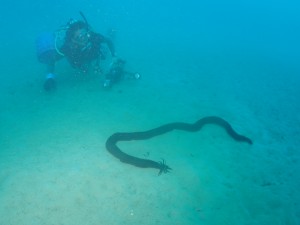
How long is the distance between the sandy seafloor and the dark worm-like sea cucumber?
0.17m

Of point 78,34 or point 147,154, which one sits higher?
point 78,34

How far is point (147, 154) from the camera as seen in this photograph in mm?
7492

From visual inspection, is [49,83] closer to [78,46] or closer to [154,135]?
[78,46]

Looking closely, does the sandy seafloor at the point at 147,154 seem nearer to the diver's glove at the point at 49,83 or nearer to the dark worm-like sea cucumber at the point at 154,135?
the dark worm-like sea cucumber at the point at 154,135

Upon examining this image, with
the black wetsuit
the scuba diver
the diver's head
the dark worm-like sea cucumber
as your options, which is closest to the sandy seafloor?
the dark worm-like sea cucumber

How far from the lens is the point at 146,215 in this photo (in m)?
5.67

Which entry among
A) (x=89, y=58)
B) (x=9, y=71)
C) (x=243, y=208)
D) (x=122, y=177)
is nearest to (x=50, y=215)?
(x=122, y=177)

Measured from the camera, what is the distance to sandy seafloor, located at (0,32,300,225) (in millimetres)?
5820

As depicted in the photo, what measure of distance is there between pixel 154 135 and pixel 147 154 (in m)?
0.83

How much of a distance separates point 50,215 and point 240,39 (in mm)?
23308

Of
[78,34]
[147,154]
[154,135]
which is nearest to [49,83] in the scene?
[78,34]

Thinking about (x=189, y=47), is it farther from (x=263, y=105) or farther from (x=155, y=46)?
(x=263, y=105)

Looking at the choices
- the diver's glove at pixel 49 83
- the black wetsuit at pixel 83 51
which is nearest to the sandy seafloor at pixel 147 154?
the diver's glove at pixel 49 83

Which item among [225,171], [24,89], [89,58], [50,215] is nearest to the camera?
[50,215]
